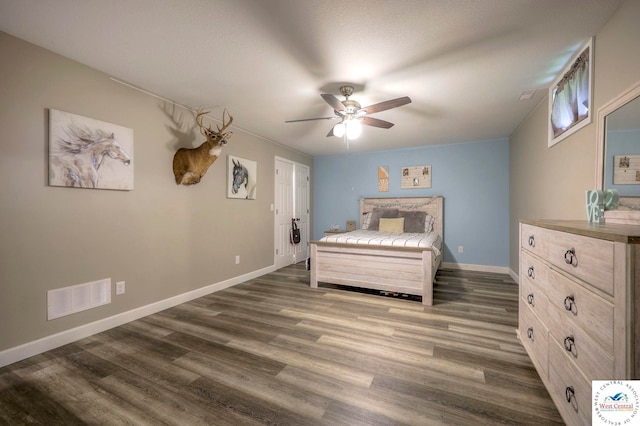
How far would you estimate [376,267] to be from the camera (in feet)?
11.4

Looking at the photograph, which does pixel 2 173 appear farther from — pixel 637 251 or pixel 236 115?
pixel 637 251

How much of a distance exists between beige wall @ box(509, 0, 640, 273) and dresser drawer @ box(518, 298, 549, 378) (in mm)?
928

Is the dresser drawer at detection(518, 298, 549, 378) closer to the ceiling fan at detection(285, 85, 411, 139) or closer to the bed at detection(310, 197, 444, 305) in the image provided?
the bed at detection(310, 197, 444, 305)

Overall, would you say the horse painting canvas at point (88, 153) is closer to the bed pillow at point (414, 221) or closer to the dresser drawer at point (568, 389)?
the dresser drawer at point (568, 389)

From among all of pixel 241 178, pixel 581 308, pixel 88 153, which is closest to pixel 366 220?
pixel 241 178

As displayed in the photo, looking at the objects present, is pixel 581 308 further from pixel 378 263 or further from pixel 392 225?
pixel 392 225

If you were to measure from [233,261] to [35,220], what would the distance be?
2.26 meters

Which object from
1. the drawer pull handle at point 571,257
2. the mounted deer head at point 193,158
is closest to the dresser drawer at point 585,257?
the drawer pull handle at point 571,257

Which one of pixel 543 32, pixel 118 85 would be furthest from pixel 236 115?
pixel 543 32

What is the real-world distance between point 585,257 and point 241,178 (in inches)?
152

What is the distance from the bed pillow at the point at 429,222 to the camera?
4.79 m

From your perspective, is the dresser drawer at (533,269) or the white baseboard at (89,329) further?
the white baseboard at (89,329)

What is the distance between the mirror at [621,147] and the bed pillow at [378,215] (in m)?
3.27

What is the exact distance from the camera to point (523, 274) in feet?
6.75
